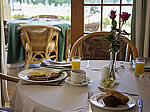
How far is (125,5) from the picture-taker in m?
3.20

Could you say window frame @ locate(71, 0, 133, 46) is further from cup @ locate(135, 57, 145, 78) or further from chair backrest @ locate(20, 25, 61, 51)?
cup @ locate(135, 57, 145, 78)

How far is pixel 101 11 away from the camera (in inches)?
128

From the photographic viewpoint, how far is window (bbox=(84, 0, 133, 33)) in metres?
3.21

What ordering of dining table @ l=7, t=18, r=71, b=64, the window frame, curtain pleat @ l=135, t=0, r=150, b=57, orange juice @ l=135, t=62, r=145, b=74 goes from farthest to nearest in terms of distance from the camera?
dining table @ l=7, t=18, r=71, b=64 < the window frame < curtain pleat @ l=135, t=0, r=150, b=57 < orange juice @ l=135, t=62, r=145, b=74

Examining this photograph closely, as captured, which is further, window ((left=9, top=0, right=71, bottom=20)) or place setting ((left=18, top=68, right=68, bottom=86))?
window ((left=9, top=0, right=71, bottom=20))

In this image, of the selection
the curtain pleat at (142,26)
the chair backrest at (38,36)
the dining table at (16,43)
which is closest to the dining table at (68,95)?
the curtain pleat at (142,26)

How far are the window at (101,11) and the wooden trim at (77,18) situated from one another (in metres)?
0.06

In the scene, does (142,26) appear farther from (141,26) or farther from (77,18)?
(77,18)

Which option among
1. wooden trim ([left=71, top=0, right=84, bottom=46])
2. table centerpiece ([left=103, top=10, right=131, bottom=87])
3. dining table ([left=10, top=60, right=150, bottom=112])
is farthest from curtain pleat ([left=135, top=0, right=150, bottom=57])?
table centerpiece ([left=103, top=10, right=131, bottom=87])

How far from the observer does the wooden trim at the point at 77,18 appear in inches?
126

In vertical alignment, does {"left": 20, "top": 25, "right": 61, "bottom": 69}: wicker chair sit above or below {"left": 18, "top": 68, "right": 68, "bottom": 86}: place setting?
above

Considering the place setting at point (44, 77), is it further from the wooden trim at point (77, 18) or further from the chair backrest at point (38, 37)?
the chair backrest at point (38, 37)

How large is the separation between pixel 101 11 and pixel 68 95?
2026mm

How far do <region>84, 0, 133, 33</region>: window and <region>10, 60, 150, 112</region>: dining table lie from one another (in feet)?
5.26
